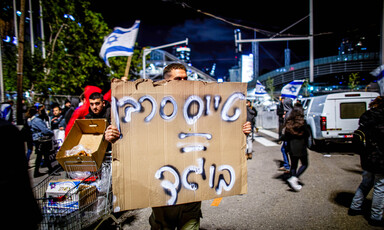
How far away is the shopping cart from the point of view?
2.29m

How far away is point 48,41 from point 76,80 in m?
3.86

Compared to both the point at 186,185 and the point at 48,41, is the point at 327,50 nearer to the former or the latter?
the point at 48,41

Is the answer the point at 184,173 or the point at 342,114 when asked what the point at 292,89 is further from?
the point at 184,173

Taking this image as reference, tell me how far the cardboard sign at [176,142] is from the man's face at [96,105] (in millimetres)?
2023

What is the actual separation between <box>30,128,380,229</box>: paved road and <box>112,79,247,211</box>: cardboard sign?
6.08 ft

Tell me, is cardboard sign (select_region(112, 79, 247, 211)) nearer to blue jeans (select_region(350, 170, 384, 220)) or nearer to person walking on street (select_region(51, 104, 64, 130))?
blue jeans (select_region(350, 170, 384, 220))

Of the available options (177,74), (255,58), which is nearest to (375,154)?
(177,74)

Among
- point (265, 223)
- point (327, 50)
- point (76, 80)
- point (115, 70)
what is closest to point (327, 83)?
point (327, 50)

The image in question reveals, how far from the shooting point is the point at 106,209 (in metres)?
2.72

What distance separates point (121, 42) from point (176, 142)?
4.91 m

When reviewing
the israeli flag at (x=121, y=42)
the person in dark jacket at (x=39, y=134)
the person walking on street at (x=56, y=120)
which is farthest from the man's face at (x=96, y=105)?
the person walking on street at (x=56, y=120)

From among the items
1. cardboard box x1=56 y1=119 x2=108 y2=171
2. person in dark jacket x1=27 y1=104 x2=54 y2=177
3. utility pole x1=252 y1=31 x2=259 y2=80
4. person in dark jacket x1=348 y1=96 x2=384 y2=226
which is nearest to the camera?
cardboard box x1=56 y1=119 x2=108 y2=171

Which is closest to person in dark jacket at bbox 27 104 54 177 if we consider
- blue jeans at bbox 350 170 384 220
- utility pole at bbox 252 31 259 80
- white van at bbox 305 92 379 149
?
blue jeans at bbox 350 170 384 220

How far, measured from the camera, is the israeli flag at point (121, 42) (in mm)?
5984
